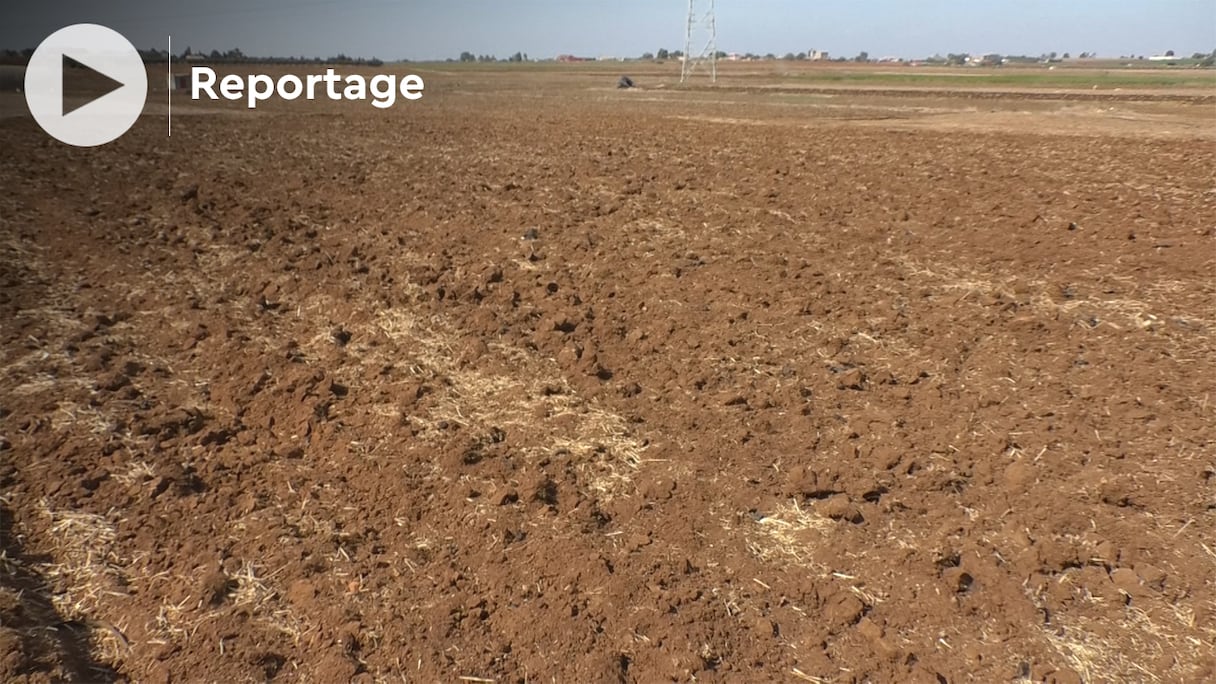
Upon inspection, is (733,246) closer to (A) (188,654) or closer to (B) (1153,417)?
(B) (1153,417)

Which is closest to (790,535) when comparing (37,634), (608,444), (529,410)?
(608,444)

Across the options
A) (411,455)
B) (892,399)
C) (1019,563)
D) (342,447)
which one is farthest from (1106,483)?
(342,447)

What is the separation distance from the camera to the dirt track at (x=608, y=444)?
9.13 ft

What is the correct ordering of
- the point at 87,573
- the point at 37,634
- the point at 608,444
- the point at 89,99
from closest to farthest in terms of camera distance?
the point at 37,634 → the point at 87,573 → the point at 608,444 → the point at 89,99

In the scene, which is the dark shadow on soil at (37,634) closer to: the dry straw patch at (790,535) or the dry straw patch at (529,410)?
the dry straw patch at (529,410)

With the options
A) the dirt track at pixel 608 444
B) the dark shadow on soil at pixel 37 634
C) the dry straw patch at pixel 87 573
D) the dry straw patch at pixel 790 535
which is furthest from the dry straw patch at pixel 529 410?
the dark shadow on soil at pixel 37 634

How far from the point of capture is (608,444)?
4.07 metres

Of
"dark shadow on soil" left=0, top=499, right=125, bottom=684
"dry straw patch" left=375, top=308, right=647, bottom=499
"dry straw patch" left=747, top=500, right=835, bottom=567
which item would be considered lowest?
"dark shadow on soil" left=0, top=499, right=125, bottom=684

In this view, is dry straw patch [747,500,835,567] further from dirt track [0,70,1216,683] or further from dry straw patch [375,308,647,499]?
dry straw patch [375,308,647,499]

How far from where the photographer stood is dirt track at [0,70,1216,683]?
2.78 meters

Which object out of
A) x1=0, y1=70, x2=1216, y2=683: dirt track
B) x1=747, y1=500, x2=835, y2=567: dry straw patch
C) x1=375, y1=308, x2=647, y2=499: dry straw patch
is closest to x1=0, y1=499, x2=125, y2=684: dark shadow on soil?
x1=0, y1=70, x2=1216, y2=683: dirt track

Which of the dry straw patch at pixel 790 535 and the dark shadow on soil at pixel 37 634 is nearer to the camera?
the dark shadow on soil at pixel 37 634

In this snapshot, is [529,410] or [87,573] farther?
[529,410]

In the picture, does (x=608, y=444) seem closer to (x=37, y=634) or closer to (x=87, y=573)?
(x=87, y=573)
